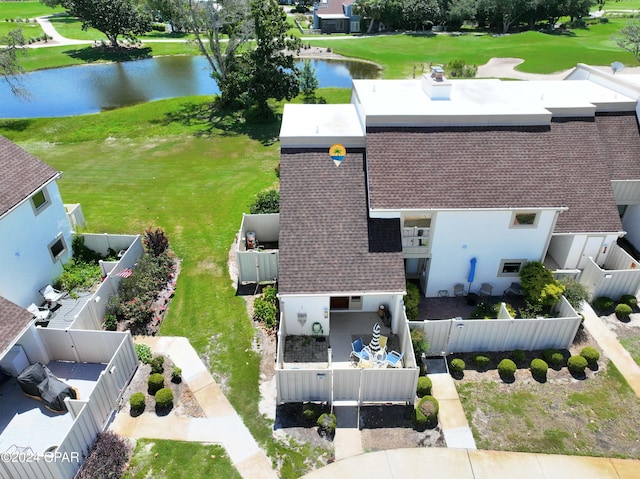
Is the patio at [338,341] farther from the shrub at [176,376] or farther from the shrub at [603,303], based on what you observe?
the shrub at [603,303]

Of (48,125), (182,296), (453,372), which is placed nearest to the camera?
(453,372)

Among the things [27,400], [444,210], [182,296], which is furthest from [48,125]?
[444,210]

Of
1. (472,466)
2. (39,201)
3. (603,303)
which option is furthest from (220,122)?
(472,466)

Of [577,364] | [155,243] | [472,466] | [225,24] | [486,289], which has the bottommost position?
[472,466]

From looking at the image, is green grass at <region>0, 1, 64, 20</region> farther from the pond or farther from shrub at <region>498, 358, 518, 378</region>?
shrub at <region>498, 358, 518, 378</region>

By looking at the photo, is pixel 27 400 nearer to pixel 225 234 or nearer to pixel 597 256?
pixel 225 234

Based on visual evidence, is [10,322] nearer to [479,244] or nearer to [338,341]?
[338,341]
